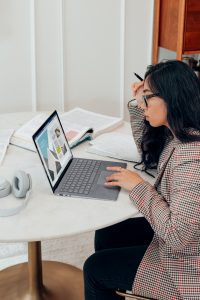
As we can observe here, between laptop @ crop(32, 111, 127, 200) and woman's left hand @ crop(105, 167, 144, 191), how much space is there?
26 millimetres

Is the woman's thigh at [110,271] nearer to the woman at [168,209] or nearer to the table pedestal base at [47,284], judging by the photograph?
the woman at [168,209]

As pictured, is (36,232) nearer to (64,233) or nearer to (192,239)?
(64,233)

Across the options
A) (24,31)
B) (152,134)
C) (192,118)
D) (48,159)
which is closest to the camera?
(192,118)

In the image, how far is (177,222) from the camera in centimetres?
121

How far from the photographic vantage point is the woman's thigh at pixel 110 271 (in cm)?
136

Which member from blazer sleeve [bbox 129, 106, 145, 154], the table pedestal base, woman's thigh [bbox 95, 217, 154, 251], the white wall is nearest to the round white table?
the table pedestal base

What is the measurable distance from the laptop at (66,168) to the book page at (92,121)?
0.31m

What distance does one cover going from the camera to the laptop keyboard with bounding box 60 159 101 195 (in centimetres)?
147

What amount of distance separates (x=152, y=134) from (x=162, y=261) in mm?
443

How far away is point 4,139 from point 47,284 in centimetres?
65

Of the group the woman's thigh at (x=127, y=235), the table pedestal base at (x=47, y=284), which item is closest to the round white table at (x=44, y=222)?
the table pedestal base at (x=47, y=284)

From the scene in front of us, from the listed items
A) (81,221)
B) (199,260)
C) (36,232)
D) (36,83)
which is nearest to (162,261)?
(199,260)

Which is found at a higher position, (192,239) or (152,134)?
(152,134)

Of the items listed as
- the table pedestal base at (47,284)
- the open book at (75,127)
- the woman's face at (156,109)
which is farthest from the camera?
the table pedestal base at (47,284)
